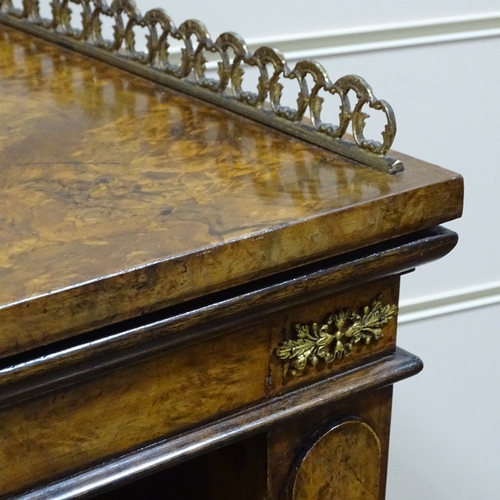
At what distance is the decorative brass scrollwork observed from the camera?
0.55 meters

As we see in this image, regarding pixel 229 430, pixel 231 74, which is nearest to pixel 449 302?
pixel 231 74

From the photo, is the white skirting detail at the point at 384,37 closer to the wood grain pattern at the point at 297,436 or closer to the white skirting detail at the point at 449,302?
the white skirting detail at the point at 449,302

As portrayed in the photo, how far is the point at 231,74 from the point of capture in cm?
71

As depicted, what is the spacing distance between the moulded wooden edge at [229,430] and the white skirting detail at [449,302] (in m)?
0.75

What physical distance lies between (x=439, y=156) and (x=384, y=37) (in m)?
0.20

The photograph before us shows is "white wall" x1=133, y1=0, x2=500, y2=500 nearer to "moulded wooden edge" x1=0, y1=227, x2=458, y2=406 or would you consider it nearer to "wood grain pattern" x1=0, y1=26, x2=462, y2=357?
"wood grain pattern" x1=0, y1=26, x2=462, y2=357

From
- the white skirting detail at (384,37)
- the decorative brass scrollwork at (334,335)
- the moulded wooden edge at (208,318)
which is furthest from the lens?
the white skirting detail at (384,37)

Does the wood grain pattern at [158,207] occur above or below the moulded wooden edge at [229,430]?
above

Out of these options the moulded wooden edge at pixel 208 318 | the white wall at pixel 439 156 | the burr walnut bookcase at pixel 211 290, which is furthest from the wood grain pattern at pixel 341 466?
the white wall at pixel 439 156

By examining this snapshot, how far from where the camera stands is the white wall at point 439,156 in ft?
3.83

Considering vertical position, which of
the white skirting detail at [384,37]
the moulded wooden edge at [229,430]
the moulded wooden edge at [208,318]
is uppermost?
the white skirting detail at [384,37]

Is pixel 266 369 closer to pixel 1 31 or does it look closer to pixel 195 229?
pixel 195 229

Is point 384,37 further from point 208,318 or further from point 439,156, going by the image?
point 208,318

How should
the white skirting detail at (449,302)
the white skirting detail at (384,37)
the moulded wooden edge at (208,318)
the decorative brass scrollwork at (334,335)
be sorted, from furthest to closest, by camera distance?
the white skirting detail at (449,302) → the white skirting detail at (384,37) → the decorative brass scrollwork at (334,335) → the moulded wooden edge at (208,318)
